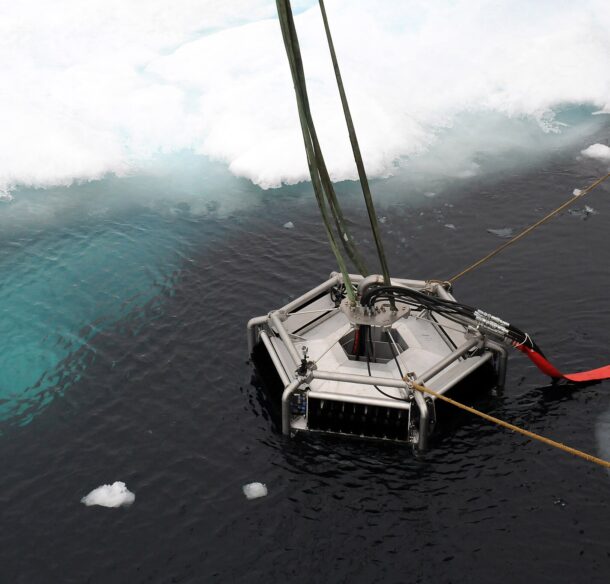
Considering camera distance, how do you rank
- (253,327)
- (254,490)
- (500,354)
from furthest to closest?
(253,327) < (500,354) < (254,490)

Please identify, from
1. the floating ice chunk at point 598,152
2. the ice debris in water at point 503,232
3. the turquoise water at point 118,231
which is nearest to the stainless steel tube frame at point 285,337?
the turquoise water at point 118,231

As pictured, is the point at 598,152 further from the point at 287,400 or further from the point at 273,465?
the point at 273,465

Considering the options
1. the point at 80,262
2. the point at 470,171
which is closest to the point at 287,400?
the point at 80,262

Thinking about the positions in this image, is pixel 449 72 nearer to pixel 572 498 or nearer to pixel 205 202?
pixel 205 202

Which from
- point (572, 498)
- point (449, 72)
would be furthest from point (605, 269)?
point (449, 72)

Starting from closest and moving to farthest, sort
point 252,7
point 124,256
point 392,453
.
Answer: point 392,453, point 124,256, point 252,7

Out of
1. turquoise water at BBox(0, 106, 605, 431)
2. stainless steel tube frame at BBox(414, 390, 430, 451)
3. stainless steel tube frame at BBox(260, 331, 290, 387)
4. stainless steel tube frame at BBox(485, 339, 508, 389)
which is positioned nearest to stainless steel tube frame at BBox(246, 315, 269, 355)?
stainless steel tube frame at BBox(260, 331, 290, 387)

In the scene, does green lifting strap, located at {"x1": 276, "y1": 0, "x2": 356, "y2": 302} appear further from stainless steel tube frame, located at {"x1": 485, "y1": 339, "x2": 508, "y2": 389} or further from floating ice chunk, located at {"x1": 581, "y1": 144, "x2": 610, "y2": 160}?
floating ice chunk, located at {"x1": 581, "y1": 144, "x2": 610, "y2": 160}
